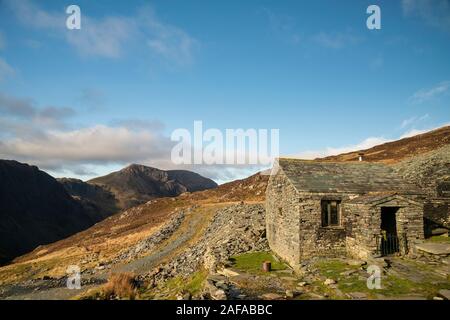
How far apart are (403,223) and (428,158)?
1375 cm

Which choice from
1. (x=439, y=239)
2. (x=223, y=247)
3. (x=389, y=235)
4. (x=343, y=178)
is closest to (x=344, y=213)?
(x=389, y=235)

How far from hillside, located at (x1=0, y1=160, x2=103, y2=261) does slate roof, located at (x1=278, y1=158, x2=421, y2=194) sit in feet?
383

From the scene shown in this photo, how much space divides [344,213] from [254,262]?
661cm

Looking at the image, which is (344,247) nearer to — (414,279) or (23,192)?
(414,279)

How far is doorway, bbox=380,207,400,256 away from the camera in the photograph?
18.4m

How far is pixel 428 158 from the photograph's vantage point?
95.9 ft

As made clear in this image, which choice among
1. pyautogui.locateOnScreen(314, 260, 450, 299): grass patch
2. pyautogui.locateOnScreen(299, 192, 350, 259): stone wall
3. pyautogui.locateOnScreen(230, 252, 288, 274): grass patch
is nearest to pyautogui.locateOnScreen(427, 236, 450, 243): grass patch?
pyautogui.locateOnScreen(299, 192, 350, 259): stone wall

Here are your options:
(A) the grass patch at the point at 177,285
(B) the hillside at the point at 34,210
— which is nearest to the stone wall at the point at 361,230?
(A) the grass patch at the point at 177,285

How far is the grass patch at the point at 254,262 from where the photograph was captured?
1977 cm

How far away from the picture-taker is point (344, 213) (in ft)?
64.5

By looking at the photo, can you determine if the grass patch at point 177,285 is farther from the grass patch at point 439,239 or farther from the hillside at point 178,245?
the grass patch at point 439,239

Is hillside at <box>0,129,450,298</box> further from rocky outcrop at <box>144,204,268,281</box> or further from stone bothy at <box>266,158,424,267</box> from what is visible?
stone bothy at <box>266,158,424,267</box>

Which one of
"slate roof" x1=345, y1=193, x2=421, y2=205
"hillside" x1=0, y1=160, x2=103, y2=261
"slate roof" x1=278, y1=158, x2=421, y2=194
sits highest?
"slate roof" x1=278, y1=158, x2=421, y2=194
